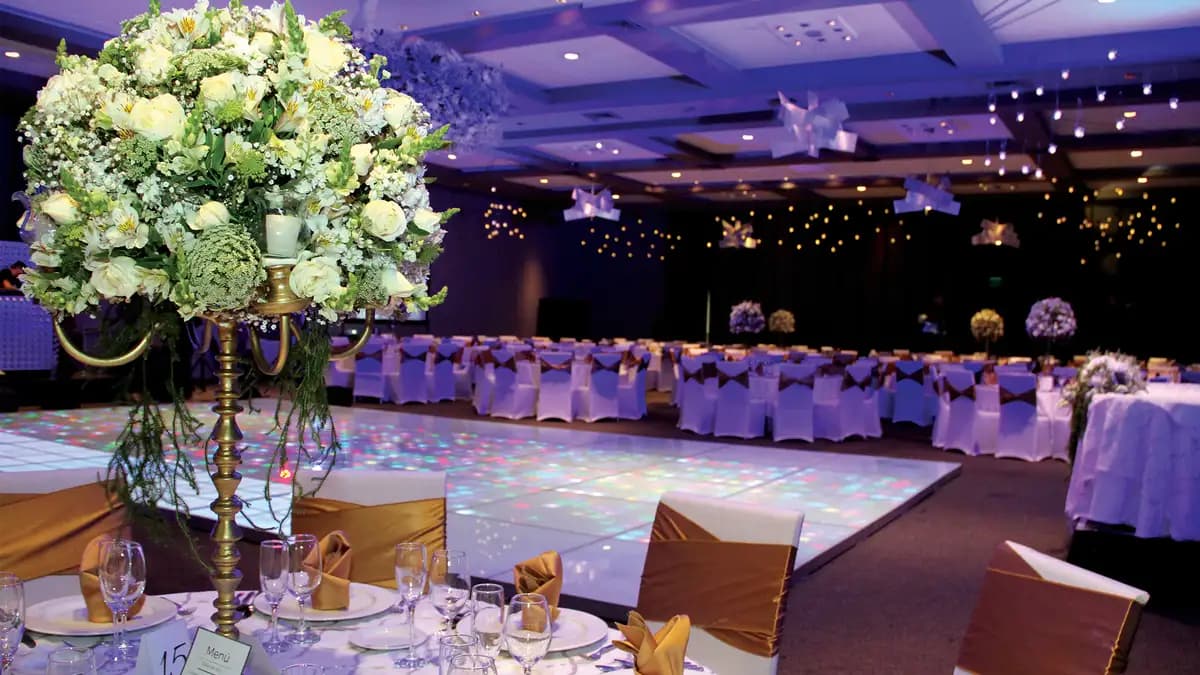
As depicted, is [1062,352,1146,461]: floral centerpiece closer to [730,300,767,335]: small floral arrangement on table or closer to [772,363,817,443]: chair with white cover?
[772,363,817,443]: chair with white cover

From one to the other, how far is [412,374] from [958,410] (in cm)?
671

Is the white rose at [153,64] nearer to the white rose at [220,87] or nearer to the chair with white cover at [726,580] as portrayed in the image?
the white rose at [220,87]

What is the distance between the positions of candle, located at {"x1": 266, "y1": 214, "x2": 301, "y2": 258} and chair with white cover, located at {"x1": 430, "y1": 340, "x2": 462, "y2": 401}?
39.8 feet

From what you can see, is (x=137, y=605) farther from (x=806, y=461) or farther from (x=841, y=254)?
(x=841, y=254)

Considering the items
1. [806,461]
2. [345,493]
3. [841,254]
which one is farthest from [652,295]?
[345,493]

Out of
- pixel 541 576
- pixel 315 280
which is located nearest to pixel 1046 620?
pixel 541 576

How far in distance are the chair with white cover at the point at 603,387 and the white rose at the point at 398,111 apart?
407 inches

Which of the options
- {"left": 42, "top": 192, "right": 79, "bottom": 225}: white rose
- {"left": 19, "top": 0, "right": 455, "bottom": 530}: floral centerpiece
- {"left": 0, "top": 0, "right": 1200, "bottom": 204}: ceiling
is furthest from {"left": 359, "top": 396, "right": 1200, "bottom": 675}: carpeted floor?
{"left": 0, "top": 0, "right": 1200, "bottom": 204}: ceiling

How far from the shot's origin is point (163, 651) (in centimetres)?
167

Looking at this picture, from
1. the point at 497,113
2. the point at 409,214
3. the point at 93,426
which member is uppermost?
the point at 497,113

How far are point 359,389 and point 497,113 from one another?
29.6 ft

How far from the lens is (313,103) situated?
5.55 ft

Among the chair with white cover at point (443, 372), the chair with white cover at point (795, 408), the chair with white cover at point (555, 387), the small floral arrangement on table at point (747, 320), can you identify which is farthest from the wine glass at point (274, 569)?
the small floral arrangement on table at point (747, 320)

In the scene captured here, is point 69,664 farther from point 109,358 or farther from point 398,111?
point 398,111
